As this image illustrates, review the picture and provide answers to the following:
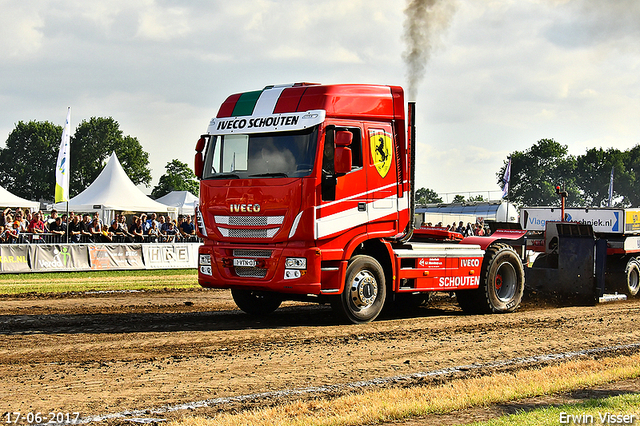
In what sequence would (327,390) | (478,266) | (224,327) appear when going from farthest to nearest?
(478,266)
(224,327)
(327,390)

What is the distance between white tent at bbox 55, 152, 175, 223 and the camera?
35.7 metres

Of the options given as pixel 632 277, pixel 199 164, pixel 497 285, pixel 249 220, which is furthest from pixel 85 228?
pixel 632 277

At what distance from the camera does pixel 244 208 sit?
9.73 meters

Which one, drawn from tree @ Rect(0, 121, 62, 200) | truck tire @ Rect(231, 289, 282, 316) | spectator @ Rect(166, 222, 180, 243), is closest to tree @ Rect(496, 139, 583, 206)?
tree @ Rect(0, 121, 62, 200)

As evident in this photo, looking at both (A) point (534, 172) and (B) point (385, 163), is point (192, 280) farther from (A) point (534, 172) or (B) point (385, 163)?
(A) point (534, 172)

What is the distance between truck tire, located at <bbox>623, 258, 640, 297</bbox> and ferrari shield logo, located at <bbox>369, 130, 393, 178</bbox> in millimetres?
8550

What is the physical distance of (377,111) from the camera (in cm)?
1042

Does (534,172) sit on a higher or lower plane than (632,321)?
higher

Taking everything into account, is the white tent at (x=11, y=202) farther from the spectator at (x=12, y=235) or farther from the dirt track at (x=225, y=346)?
the dirt track at (x=225, y=346)

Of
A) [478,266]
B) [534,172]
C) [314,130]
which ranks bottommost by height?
[478,266]

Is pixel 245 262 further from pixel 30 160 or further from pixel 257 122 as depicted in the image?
pixel 30 160

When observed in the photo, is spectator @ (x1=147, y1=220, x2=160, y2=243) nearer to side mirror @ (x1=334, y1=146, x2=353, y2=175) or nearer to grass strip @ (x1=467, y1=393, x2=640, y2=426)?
side mirror @ (x1=334, y1=146, x2=353, y2=175)

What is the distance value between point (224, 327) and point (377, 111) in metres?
4.06

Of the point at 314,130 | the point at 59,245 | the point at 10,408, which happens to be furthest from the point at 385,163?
the point at 59,245
